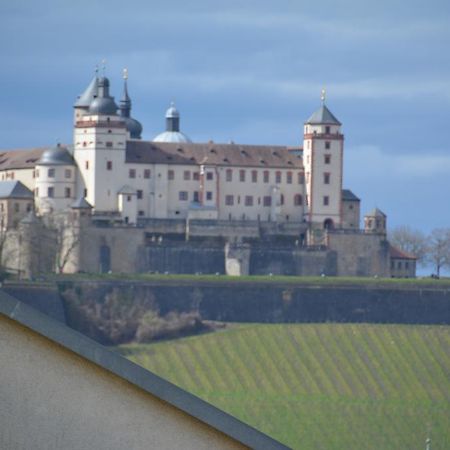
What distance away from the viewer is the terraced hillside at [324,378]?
3007 inches

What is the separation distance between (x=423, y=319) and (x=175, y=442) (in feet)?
290

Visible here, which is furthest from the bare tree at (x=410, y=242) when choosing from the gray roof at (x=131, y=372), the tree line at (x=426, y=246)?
the gray roof at (x=131, y=372)

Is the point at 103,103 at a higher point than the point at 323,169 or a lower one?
higher

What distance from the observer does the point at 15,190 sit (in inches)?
3964

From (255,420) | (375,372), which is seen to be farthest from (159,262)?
(255,420)

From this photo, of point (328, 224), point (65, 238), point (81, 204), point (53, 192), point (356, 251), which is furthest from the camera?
point (328, 224)

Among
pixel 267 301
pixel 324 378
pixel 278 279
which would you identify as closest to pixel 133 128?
pixel 278 279

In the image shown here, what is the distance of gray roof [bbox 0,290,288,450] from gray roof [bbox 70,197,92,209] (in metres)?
88.5

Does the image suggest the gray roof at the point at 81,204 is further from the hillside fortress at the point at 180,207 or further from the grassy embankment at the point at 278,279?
the grassy embankment at the point at 278,279

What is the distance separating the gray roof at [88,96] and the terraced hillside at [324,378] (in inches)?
782

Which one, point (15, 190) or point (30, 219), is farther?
point (15, 190)

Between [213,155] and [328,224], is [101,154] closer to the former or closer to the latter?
[213,155]

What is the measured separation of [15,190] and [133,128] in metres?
13.7

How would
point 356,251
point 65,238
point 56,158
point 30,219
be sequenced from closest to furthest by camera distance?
point 30,219 → point 65,238 → point 56,158 → point 356,251
